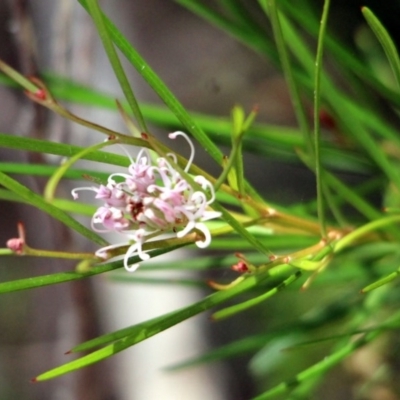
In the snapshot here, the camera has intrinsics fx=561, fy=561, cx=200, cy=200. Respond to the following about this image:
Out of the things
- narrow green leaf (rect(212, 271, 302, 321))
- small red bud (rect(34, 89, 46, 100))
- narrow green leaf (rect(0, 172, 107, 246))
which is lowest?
narrow green leaf (rect(212, 271, 302, 321))

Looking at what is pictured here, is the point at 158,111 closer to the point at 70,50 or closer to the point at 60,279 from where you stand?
the point at 60,279

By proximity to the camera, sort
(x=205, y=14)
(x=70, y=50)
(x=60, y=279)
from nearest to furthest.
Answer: (x=60, y=279), (x=205, y=14), (x=70, y=50)

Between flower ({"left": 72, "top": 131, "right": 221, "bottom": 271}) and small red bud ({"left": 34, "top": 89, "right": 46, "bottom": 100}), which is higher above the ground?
small red bud ({"left": 34, "top": 89, "right": 46, "bottom": 100})

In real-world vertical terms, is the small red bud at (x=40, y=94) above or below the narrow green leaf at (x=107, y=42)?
above

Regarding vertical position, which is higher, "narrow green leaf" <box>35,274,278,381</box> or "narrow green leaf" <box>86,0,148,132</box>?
"narrow green leaf" <box>86,0,148,132</box>

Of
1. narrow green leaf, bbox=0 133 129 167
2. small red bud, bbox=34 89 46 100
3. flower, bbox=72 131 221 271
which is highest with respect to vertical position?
small red bud, bbox=34 89 46 100

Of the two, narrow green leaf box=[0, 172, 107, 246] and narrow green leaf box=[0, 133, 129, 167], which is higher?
narrow green leaf box=[0, 133, 129, 167]

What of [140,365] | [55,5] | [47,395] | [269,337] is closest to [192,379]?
[140,365]

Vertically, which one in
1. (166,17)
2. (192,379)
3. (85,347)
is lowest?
(85,347)
